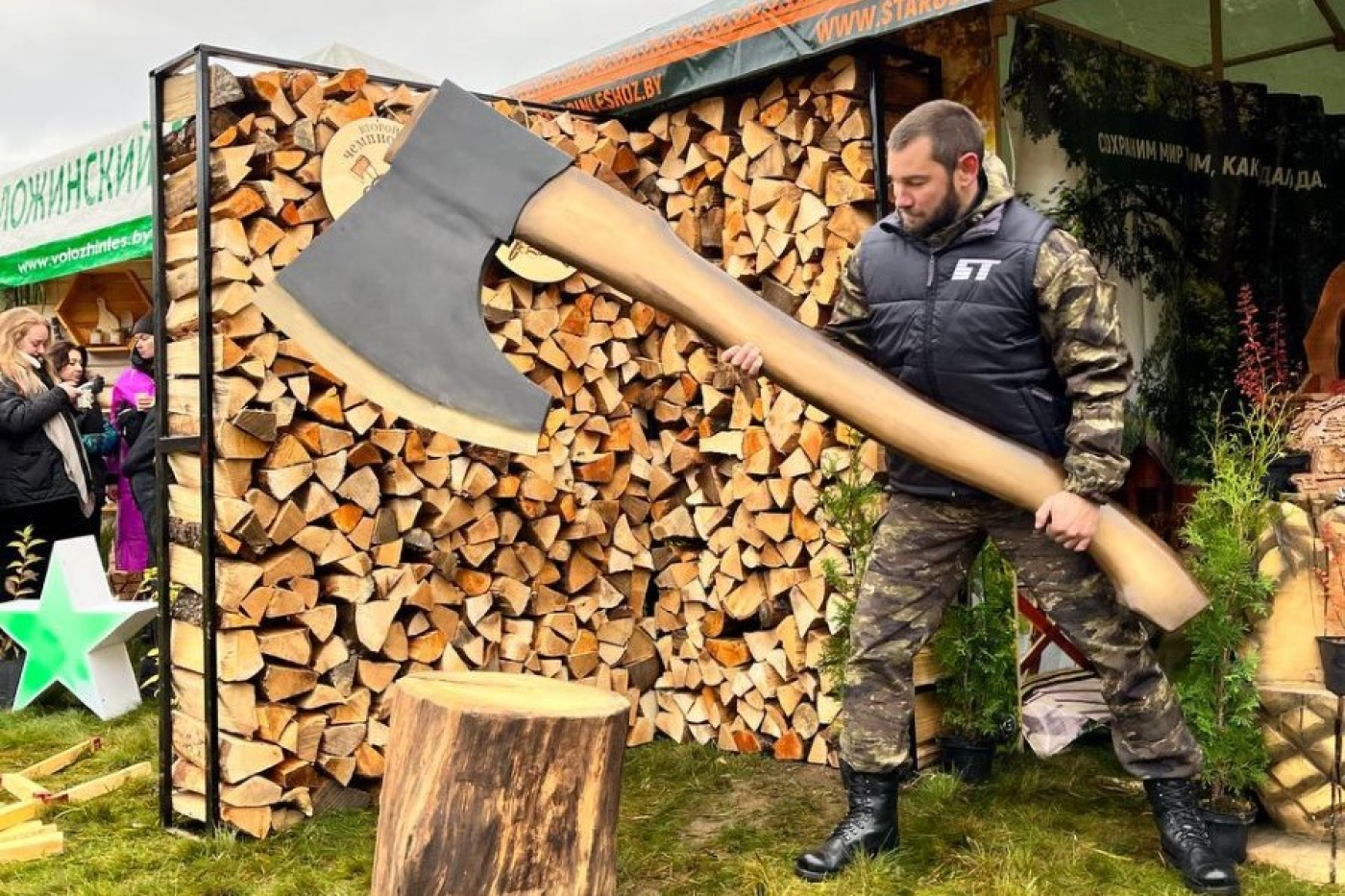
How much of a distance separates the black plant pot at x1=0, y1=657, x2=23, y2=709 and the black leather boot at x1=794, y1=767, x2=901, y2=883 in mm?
3998

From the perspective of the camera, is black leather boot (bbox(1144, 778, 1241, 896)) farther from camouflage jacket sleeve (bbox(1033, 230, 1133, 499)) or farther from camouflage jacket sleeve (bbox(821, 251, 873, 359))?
camouflage jacket sleeve (bbox(821, 251, 873, 359))

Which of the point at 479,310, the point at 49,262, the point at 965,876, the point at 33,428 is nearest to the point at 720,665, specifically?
the point at 965,876

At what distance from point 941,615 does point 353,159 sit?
2212mm

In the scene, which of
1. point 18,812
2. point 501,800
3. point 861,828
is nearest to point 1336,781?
point 861,828

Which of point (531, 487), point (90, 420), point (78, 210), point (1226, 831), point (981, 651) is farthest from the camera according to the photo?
point (78, 210)

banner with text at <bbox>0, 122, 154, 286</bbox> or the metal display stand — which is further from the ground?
banner with text at <bbox>0, 122, 154, 286</bbox>

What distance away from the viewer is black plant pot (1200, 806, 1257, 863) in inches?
118

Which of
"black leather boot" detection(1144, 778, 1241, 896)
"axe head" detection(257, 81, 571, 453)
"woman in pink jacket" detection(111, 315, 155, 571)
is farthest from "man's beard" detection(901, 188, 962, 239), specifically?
"woman in pink jacket" detection(111, 315, 155, 571)

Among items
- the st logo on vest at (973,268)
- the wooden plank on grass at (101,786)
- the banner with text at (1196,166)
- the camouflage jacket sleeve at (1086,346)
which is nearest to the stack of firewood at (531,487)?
the wooden plank on grass at (101,786)

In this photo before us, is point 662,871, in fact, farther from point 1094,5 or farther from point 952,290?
point 1094,5

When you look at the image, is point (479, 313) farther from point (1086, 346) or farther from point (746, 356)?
point (1086, 346)

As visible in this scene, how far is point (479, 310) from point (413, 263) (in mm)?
168

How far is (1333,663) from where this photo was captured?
2.87m

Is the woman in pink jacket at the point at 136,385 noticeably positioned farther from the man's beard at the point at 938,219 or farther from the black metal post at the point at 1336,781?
the black metal post at the point at 1336,781
